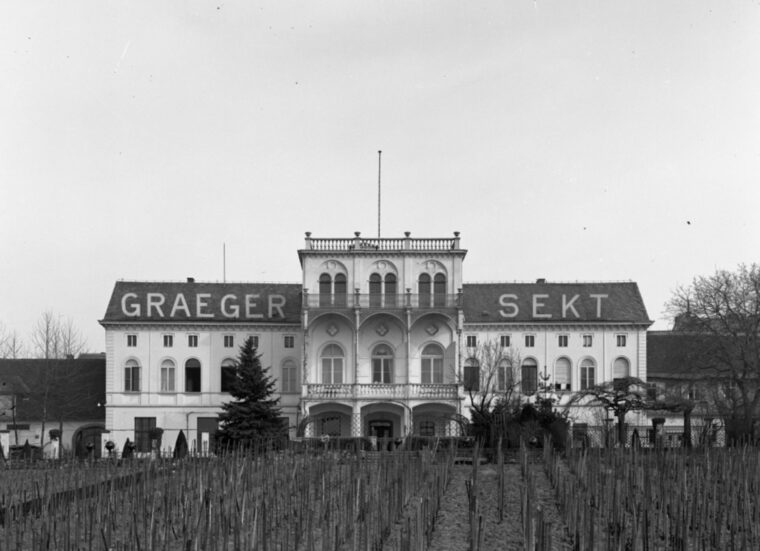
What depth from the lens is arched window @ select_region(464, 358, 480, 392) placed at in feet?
199

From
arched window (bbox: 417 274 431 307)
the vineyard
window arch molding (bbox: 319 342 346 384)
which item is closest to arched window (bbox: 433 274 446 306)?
arched window (bbox: 417 274 431 307)

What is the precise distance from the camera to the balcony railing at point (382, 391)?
2315 inches

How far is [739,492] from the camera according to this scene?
2170cm

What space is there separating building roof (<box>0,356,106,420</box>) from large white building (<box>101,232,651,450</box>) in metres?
2.80

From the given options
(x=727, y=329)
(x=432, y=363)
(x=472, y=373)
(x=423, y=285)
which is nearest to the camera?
(x=727, y=329)

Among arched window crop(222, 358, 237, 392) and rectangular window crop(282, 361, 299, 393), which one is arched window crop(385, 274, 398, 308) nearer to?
rectangular window crop(282, 361, 299, 393)

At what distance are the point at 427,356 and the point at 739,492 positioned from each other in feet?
130

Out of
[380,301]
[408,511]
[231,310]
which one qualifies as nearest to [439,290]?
[380,301]

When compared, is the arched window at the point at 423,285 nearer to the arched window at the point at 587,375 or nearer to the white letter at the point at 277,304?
the white letter at the point at 277,304

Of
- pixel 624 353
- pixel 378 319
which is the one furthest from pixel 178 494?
pixel 624 353

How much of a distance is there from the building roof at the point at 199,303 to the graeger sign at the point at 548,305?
1139 cm

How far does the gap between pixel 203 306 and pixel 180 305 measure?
1237 millimetres

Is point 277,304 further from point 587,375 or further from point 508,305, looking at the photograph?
point 587,375

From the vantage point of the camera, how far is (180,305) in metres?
63.1
